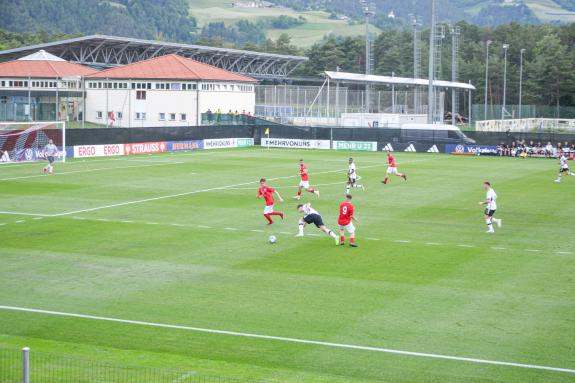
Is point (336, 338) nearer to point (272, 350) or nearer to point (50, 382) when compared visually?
point (272, 350)

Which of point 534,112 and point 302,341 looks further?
point 534,112

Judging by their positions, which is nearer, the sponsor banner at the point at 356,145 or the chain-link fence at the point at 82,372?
the chain-link fence at the point at 82,372

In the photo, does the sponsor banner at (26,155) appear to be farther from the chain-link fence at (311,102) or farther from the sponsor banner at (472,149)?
the chain-link fence at (311,102)

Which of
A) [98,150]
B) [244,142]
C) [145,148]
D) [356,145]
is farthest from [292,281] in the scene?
[244,142]

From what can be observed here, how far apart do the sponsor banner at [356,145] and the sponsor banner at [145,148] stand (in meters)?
18.4

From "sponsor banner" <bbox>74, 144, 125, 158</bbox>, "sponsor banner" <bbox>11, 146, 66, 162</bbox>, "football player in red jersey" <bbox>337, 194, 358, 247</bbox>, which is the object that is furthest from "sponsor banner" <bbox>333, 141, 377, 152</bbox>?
"football player in red jersey" <bbox>337, 194, 358, 247</bbox>

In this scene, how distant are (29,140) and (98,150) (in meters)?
6.00

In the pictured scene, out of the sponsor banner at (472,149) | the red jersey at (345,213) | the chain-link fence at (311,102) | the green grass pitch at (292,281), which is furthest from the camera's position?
the chain-link fence at (311,102)

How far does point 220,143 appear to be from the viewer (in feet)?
252

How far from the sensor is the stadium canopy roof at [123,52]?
315ft

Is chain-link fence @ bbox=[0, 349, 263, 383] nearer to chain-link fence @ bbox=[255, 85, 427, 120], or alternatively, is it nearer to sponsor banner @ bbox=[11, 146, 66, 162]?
sponsor banner @ bbox=[11, 146, 66, 162]

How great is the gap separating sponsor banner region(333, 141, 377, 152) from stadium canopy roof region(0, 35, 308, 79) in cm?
3073

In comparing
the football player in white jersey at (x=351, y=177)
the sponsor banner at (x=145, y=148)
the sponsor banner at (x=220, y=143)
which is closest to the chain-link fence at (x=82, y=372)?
the football player in white jersey at (x=351, y=177)

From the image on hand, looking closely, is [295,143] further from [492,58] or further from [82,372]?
[82,372]
